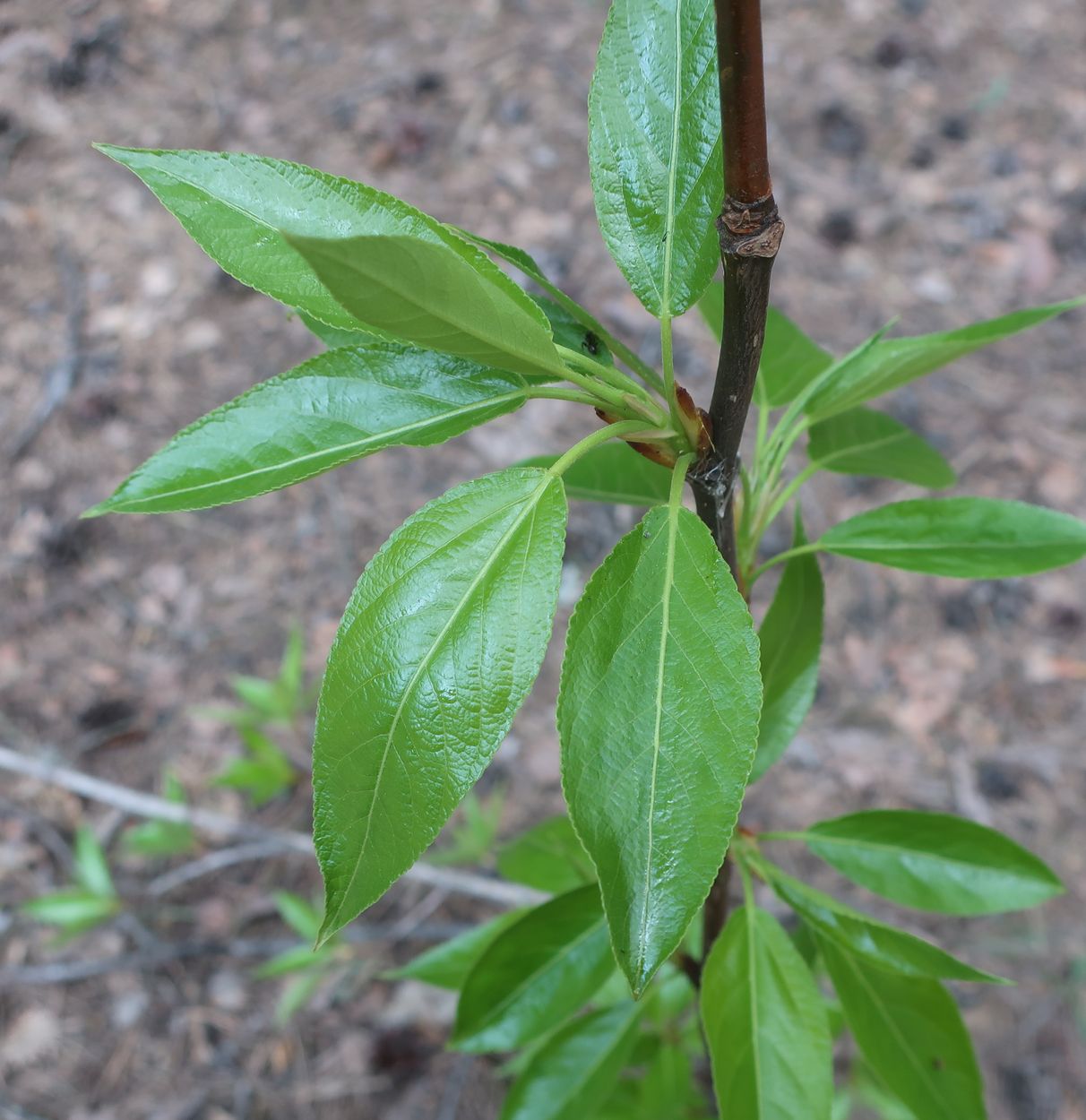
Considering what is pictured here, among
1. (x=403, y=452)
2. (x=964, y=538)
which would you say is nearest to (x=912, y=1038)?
(x=964, y=538)

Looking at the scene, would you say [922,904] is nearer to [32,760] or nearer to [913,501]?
[913,501]

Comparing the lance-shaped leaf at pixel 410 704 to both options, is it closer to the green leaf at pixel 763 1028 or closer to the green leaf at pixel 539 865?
the green leaf at pixel 763 1028

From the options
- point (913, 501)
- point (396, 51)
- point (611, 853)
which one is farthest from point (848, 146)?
point (611, 853)

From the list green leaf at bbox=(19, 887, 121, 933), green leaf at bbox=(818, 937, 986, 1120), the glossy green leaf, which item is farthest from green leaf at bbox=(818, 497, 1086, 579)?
green leaf at bbox=(19, 887, 121, 933)

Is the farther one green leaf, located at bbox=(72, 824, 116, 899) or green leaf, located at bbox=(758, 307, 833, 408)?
green leaf, located at bbox=(72, 824, 116, 899)

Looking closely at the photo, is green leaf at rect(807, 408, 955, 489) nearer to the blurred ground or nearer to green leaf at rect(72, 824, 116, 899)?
the blurred ground
